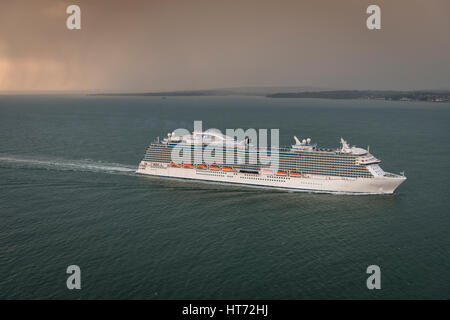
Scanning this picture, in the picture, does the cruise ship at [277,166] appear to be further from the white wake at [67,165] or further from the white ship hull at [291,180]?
the white wake at [67,165]

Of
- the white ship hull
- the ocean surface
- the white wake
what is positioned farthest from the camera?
the white wake

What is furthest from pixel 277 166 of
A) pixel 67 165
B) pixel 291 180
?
pixel 67 165

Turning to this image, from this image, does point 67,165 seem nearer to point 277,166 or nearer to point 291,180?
point 277,166

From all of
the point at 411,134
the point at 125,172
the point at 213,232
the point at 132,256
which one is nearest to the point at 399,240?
the point at 213,232

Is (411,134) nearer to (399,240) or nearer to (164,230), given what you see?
(399,240)

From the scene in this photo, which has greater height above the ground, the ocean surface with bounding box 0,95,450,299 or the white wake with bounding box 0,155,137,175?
the white wake with bounding box 0,155,137,175

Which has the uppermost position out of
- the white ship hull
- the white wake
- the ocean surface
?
the white wake

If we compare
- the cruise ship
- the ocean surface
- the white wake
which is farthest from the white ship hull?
the white wake

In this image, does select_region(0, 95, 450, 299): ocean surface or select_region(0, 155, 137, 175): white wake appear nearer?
select_region(0, 95, 450, 299): ocean surface

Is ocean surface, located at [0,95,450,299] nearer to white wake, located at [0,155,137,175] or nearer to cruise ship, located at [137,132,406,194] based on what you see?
white wake, located at [0,155,137,175]

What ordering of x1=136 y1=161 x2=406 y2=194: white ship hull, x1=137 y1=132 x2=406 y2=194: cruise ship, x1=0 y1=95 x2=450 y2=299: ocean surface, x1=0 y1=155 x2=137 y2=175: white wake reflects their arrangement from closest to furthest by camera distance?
x1=0 y1=95 x2=450 y2=299: ocean surface
x1=136 y1=161 x2=406 y2=194: white ship hull
x1=137 y1=132 x2=406 y2=194: cruise ship
x1=0 y1=155 x2=137 y2=175: white wake
